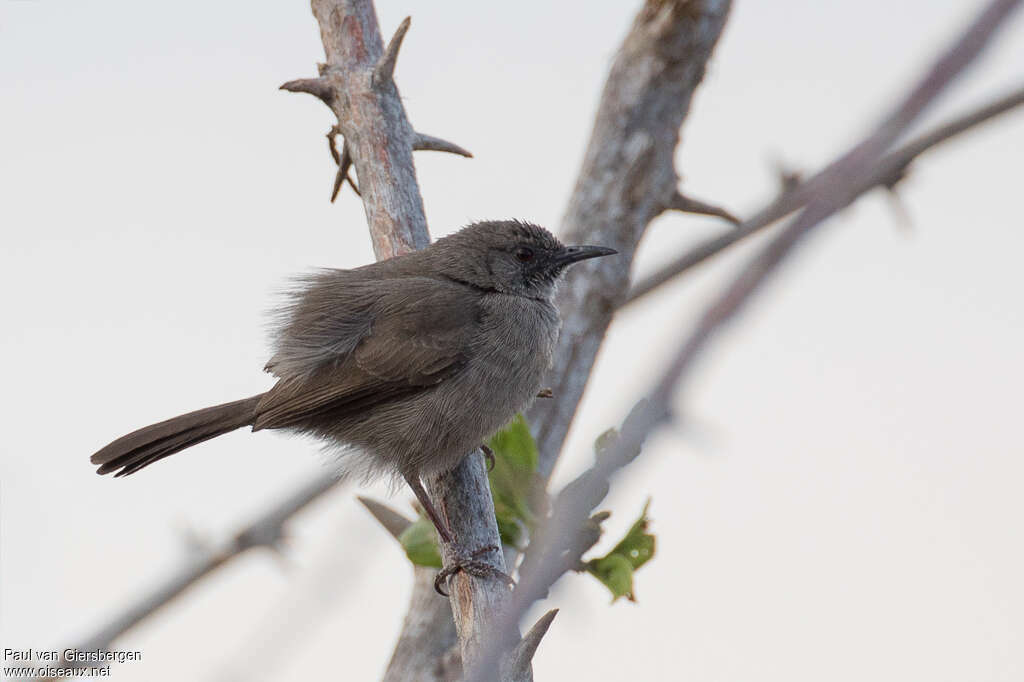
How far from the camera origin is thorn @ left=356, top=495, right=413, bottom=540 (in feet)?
13.0

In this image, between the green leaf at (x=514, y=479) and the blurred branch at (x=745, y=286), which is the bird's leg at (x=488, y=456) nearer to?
the green leaf at (x=514, y=479)

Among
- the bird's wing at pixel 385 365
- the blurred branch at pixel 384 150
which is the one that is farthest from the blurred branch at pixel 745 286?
the bird's wing at pixel 385 365

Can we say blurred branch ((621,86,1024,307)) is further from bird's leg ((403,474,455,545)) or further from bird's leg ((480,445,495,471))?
bird's leg ((403,474,455,545))

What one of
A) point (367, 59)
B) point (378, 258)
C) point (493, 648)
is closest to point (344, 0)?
point (367, 59)

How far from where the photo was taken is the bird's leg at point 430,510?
3840 millimetres

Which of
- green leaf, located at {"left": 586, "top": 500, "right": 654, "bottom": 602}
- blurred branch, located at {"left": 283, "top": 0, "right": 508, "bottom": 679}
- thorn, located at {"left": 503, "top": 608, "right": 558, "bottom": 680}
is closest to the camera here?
thorn, located at {"left": 503, "top": 608, "right": 558, "bottom": 680}

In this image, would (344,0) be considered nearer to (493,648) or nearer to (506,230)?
(506,230)

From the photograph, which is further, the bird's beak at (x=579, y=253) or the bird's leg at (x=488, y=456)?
the bird's beak at (x=579, y=253)

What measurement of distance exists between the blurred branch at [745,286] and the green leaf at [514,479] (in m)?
2.98

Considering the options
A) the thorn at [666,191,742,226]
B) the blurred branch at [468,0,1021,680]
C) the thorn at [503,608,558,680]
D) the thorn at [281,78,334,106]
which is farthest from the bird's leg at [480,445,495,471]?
the blurred branch at [468,0,1021,680]

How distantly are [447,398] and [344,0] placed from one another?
1726 mm

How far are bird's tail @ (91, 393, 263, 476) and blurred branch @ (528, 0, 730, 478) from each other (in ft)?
4.45

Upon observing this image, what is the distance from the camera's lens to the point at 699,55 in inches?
190

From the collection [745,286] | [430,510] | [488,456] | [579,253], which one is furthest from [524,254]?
[745,286]
